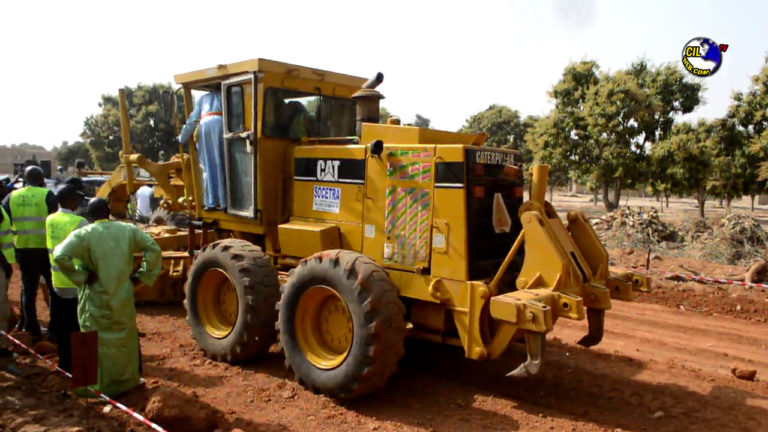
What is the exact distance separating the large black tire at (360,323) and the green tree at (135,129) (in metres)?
26.5

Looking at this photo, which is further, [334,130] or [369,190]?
[334,130]

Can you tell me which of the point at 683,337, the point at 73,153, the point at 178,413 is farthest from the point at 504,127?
the point at 178,413

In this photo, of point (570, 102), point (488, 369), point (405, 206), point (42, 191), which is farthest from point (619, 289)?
point (570, 102)

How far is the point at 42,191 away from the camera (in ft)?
20.8

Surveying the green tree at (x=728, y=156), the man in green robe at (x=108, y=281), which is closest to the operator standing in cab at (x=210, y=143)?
the man in green robe at (x=108, y=281)

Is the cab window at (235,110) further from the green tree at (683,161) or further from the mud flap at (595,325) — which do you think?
the green tree at (683,161)

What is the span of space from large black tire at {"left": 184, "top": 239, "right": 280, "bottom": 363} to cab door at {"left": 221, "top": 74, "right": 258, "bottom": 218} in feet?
2.31

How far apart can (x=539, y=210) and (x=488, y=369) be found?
1.86 m

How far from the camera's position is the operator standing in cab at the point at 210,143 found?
Answer: 671 cm

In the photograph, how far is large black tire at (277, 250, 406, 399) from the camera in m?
4.61

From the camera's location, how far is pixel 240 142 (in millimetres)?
6449

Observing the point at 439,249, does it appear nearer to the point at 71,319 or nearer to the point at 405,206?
the point at 405,206

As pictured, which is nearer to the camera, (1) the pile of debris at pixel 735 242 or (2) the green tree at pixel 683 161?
(1) the pile of debris at pixel 735 242

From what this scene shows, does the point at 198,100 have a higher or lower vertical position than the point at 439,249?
higher
